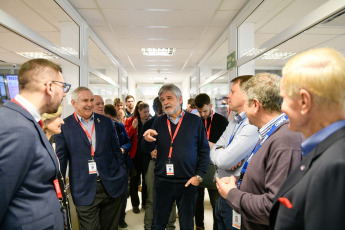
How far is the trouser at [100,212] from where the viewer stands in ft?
6.21

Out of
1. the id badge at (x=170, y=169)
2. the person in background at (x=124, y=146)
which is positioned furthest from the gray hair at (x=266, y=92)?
the person in background at (x=124, y=146)

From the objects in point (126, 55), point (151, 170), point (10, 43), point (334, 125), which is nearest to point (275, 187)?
point (334, 125)

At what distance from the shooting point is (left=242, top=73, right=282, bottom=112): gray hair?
113 cm

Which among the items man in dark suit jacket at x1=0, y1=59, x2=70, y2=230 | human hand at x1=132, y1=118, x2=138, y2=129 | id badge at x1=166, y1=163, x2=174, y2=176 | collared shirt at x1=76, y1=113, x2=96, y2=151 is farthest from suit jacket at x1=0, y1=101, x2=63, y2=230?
human hand at x1=132, y1=118, x2=138, y2=129

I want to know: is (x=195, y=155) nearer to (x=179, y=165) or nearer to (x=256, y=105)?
(x=179, y=165)

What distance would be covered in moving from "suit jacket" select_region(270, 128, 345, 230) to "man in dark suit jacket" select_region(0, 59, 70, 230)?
1.08 meters

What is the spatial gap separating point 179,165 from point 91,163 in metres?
0.78

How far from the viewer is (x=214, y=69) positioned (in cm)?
655

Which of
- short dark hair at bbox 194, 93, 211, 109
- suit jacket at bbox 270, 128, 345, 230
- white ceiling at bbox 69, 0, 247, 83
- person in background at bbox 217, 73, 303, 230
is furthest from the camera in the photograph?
white ceiling at bbox 69, 0, 247, 83

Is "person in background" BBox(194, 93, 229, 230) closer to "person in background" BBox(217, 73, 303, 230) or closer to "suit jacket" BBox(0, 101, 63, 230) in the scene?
"person in background" BBox(217, 73, 303, 230)

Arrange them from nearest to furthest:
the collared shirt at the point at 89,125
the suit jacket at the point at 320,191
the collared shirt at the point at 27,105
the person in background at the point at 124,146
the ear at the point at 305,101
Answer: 1. the suit jacket at the point at 320,191
2. the ear at the point at 305,101
3. the collared shirt at the point at 27,105
4. the collared shirt at the point at 89,125
5. the person in background at the point at 124,146

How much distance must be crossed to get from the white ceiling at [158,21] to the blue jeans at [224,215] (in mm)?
2660

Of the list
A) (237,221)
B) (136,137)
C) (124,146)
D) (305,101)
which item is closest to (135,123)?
(136,137)

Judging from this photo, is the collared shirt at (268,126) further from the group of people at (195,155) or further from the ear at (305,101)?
the ear at (305,101)
